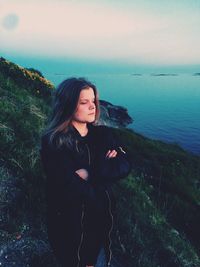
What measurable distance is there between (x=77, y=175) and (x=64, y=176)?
0.44 feet

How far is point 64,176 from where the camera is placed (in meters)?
2.99

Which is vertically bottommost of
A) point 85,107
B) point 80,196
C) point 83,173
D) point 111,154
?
point 80,196

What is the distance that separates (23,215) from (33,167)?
3.96 feet

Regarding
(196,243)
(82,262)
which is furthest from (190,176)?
(82,262)

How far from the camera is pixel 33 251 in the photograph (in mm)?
4109

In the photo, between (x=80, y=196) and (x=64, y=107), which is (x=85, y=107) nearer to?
(x=64, y=107)

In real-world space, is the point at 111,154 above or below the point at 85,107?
below

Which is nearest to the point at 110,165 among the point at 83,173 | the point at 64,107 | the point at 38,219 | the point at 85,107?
the point at 83,173

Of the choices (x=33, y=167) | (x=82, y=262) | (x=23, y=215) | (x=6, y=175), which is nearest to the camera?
(x=82, y=262)

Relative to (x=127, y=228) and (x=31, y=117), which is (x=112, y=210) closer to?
(x=127, y=228)

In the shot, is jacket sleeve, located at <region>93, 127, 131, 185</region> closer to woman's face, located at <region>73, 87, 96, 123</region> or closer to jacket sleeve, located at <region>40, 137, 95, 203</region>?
jacket sleeve, located at <region>40, 137, 95, 203</region>

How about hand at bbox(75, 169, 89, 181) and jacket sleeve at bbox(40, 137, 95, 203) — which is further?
hand at bbox(75, 169, 89, 181)

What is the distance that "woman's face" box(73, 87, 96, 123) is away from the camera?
10.6ft

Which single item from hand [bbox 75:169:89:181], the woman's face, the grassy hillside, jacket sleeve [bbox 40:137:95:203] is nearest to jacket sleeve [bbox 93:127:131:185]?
hand [bbox 75:169:89:181]
